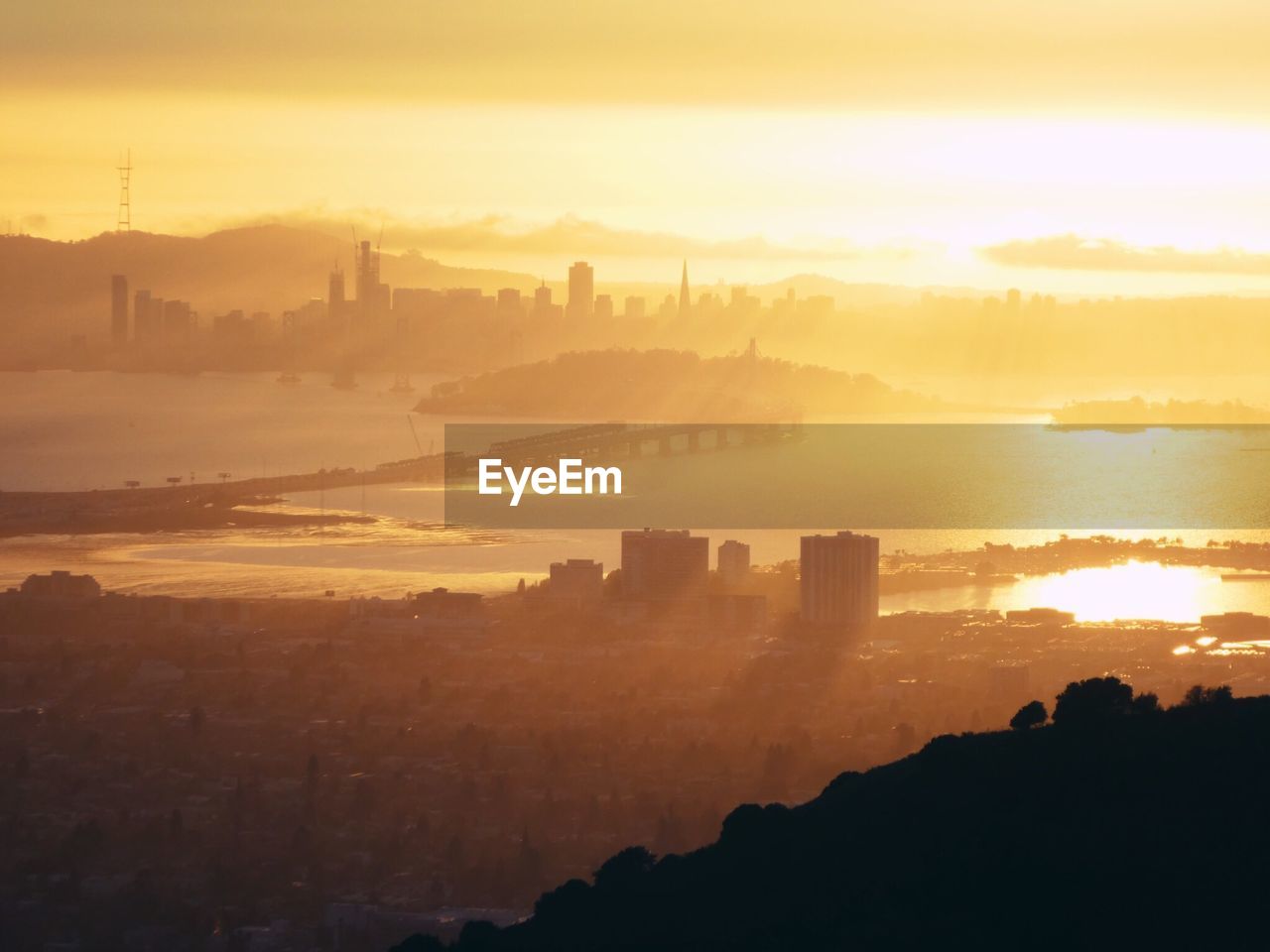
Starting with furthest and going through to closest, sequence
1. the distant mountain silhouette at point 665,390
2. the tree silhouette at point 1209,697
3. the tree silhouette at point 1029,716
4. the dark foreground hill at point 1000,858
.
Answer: the distant mountain silhouette at point 665,390 → the tree silhouette at point 1029,716 → the tree silhouette at point 1209,697 → the dark foreground hill at point 1000,858

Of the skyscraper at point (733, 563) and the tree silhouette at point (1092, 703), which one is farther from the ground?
the tree silhouette at point (1092, 703)

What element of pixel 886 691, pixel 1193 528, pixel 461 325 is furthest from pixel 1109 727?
pixel 461 325

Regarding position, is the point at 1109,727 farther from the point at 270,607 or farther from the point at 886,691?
the point at 270,607

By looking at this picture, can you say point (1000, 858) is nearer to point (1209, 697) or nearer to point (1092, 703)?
point (1092, 703)

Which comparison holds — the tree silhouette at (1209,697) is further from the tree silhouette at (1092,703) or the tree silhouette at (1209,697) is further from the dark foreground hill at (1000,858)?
the tree silhouette at (1092,703)

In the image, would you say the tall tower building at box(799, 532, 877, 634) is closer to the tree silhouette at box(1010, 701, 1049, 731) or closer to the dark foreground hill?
the tree silhouette at box(1010, 701, 1049, 731)

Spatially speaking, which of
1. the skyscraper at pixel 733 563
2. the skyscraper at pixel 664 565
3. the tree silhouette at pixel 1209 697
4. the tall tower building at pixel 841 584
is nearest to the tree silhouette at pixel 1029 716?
the tree silhouette at pixel 1209 697
